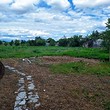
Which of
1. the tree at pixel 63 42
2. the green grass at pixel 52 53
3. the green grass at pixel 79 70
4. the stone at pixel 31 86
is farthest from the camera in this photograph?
the tree at pixel 63 42

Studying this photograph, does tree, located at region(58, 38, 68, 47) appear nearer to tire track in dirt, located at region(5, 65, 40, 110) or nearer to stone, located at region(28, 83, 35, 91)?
tire track in dirt, located at region(5, 65, 40, 110)

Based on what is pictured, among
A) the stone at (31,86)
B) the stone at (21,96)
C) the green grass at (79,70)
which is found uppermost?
the stone at (31,86)

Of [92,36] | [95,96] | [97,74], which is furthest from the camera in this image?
Answer: [92,36]

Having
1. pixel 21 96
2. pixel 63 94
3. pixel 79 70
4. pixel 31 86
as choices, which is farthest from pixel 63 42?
pixel 21 96

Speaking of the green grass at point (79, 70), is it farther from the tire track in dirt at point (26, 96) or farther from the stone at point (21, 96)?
the stone at point (21, 96)

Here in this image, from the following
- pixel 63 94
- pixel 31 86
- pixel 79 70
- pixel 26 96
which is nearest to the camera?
pixel 26 96

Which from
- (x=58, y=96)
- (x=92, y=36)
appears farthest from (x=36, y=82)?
(x=92, y=36)

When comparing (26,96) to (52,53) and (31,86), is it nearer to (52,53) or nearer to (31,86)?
(31,86)

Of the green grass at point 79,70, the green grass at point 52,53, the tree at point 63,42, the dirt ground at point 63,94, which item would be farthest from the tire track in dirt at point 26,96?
the tree at point 63,42

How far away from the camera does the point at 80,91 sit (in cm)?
770

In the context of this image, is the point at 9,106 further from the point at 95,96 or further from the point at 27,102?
the point at 95,96

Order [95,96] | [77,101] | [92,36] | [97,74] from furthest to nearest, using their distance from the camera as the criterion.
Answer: [92,36] < [97,74] < [95,96] < [77,101]

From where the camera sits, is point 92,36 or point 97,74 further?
point 92,36

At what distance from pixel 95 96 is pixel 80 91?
632mm
